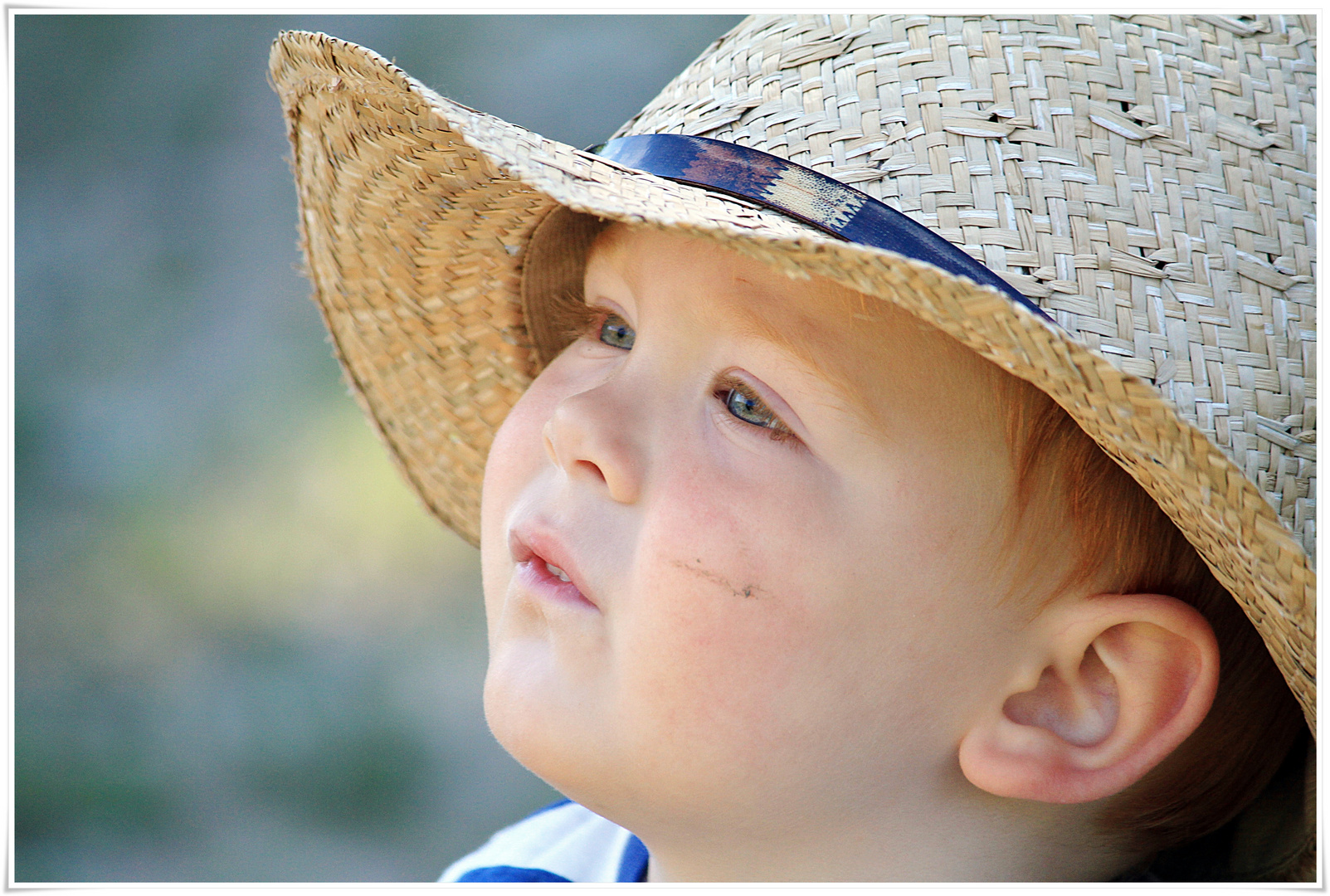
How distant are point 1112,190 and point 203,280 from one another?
236 cm

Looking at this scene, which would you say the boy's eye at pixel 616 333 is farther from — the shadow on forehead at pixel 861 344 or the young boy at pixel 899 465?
the shadow on forehead at pixel 861 344

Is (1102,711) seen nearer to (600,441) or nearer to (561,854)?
(600,441)

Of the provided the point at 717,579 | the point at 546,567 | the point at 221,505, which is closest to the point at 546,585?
the point at 546,567

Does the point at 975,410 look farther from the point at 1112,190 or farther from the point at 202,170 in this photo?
the point at 202,170

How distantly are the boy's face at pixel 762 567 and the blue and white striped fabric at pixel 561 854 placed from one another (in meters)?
0.33

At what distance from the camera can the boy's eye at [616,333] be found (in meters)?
1.03

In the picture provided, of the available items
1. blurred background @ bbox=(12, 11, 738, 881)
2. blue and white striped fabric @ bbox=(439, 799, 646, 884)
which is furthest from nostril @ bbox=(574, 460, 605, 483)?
blurred background @ bbox=(12, 11, 738, 881)

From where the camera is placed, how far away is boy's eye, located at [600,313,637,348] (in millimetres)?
1027

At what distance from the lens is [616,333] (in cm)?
104

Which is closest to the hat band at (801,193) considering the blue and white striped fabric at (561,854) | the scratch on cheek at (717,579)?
the scratch on cheek at (717,579)

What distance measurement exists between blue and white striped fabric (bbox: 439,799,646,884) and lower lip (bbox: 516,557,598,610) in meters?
0.42

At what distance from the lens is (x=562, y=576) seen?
0.89 meters
